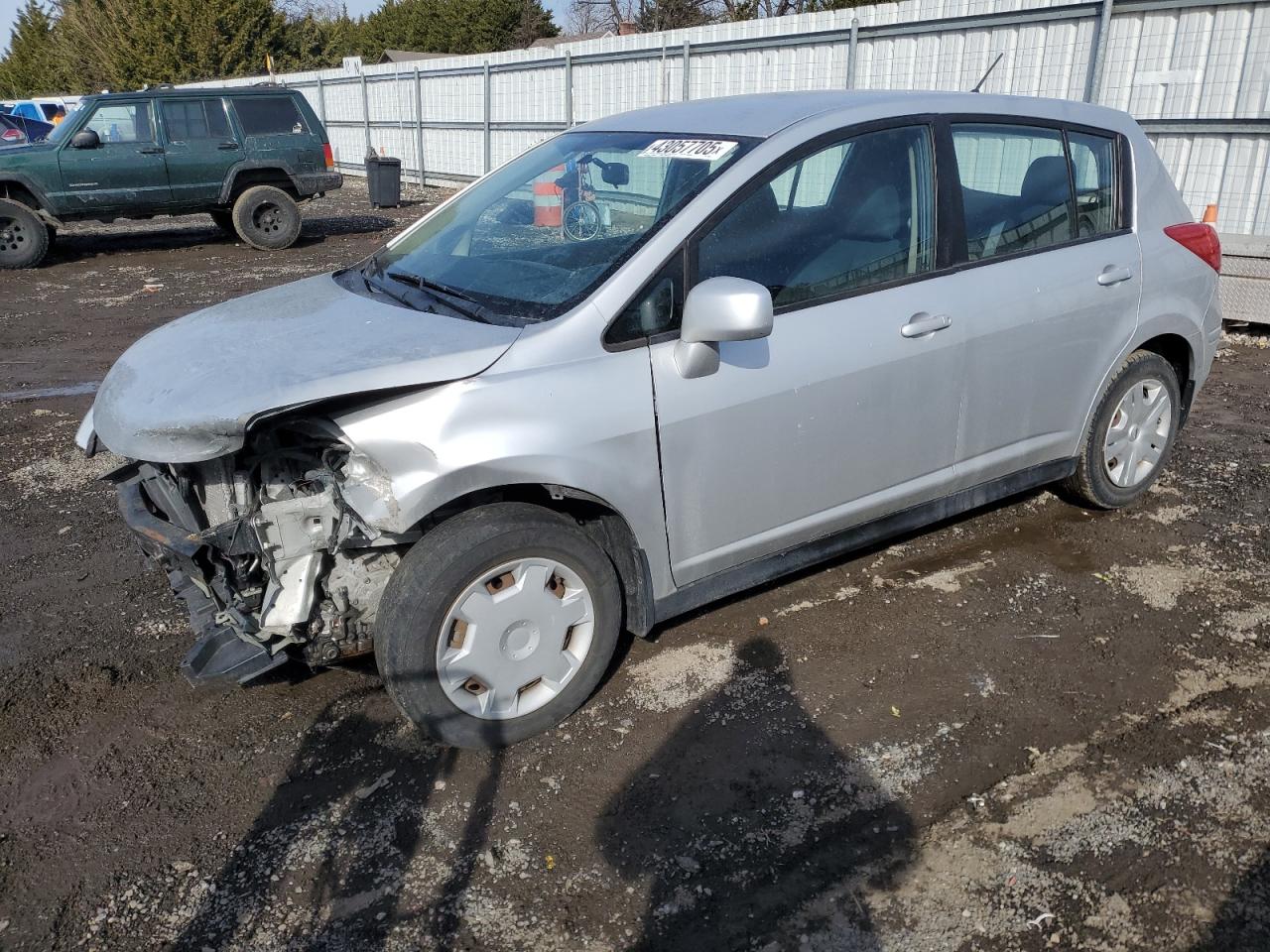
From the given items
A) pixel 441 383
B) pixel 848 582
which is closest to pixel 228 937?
pixel 441 383

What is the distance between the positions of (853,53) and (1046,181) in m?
8.70

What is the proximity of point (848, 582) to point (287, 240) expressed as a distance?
12.4 meters

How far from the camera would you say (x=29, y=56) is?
5788 centimetres

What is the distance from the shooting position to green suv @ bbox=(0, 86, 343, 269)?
12438mm

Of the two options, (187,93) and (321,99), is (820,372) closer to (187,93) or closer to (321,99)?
(187,93)

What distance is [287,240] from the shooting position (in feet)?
47.1

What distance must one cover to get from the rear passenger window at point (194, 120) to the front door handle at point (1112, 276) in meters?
12.6

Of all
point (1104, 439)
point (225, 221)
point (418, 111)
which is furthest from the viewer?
point (418, 111)

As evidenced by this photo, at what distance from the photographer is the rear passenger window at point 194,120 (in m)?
13.2

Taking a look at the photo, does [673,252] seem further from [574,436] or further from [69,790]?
[69,790]

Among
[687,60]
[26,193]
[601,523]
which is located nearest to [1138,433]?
[601,523]

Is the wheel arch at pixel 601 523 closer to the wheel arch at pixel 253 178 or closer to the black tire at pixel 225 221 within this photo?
the wheel arch at pixel 253 178

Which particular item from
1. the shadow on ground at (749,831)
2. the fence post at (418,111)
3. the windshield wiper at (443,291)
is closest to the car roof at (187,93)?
the fence post at (418,111)

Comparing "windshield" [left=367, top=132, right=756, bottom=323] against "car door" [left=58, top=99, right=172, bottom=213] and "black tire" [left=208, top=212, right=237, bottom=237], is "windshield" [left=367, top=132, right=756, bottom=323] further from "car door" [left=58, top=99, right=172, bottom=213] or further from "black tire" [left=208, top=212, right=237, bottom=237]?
"black tire" [left=208, top=212, right=237, bottom=237]
